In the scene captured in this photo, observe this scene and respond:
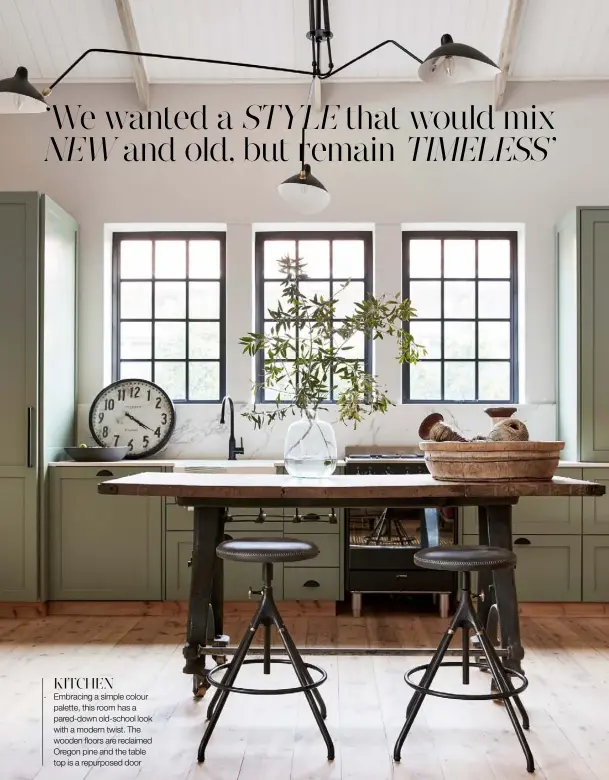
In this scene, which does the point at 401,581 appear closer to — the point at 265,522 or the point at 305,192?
the point at 265,522

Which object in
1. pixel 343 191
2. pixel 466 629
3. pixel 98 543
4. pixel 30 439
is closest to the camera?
pixel 466 629

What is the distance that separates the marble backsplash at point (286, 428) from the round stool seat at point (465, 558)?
246cm

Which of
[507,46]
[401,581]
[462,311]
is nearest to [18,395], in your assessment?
[401,581]

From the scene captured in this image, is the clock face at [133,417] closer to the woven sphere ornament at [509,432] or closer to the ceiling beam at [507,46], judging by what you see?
the woven sphere ornament at [509,432]

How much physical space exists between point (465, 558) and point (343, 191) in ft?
10.7

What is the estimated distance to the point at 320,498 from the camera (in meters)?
2.80

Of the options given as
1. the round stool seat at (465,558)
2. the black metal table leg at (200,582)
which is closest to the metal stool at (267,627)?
the black metal table leg at (200,582)

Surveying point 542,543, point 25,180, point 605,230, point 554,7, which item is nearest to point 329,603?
point 542,543

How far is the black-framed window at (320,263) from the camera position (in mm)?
5434

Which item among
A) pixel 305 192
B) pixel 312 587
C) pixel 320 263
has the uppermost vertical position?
pixel 305 192

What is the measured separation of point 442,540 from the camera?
457cm

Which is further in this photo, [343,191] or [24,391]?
[343,191]

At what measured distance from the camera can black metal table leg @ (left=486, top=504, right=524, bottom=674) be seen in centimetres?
290

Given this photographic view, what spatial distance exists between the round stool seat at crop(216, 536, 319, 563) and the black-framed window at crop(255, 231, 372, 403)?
8.95 feet
